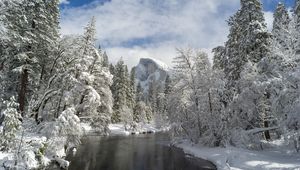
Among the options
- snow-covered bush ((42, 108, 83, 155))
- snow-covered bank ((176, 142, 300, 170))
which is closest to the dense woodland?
snow-covered bush ((42, 108, 83, 155))

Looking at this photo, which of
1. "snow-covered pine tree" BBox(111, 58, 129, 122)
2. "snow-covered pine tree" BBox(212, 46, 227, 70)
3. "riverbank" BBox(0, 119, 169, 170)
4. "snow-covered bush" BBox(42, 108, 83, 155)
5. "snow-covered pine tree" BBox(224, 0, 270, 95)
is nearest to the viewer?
"riverbank" BBox(0, 119, 169, 170)

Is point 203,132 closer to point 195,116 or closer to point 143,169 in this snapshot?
point 195,116

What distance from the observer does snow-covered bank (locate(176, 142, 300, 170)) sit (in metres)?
16.8

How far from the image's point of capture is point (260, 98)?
2472 centimetres

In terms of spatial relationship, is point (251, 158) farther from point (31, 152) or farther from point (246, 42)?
point (31, 152)

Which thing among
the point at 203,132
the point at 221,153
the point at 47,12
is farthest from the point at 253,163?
the point at 47,12

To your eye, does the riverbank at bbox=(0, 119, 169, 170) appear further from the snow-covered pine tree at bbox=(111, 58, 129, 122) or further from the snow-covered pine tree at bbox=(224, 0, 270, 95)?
the snow-covered pine tree at bbox=(111, 58, 129, 122)

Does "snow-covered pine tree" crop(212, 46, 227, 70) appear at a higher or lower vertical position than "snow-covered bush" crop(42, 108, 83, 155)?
higher

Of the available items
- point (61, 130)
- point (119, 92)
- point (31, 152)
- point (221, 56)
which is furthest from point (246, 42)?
point (119, 92)

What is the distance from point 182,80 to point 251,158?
14.3 meters

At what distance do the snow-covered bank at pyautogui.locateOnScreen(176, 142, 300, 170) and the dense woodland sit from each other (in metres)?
1.46

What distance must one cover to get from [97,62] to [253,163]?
57.9ft

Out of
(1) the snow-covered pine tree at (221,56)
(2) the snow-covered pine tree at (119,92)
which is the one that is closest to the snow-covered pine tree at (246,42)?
(1) the snow-covered pine tree at (221,56)

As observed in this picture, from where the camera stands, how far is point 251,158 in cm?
1911
